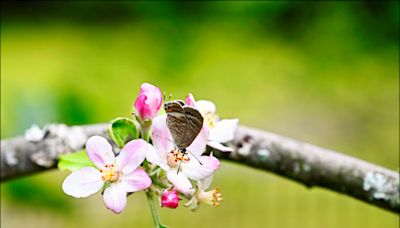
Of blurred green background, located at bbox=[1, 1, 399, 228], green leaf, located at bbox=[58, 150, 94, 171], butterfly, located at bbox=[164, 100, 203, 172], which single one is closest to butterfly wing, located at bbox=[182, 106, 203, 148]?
butterfly, located at bbox=[164, 100, 203, 172]

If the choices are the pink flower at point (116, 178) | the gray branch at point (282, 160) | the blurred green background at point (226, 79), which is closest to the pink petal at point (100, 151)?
the pink flower at point (116, 178)

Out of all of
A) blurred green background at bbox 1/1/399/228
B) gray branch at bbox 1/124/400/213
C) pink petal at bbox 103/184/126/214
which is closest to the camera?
pink petal at bbox 103/184/126/214

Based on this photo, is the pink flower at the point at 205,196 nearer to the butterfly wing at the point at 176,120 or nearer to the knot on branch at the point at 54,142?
the butterfly wing at the point at 176,120

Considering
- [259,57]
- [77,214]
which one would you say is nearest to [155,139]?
[77,214]

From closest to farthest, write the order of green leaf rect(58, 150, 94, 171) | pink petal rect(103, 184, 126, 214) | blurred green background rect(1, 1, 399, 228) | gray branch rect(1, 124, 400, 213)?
pink petal rect(103, 184, 126, 214), green leaf rect(58, 150, 94, 171), gray branch rect(1, 124, 400, 213), blurred green background rect(1, 1, 399, 228)

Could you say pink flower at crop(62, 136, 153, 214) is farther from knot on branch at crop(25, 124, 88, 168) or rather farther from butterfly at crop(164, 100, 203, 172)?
knot on branch at crop(25, 124, 88, 168)

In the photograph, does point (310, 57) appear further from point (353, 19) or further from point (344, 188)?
point (344, 188)

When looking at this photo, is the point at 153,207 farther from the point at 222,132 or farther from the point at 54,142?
the point at 54,142

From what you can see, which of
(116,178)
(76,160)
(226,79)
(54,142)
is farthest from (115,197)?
(226,79)
